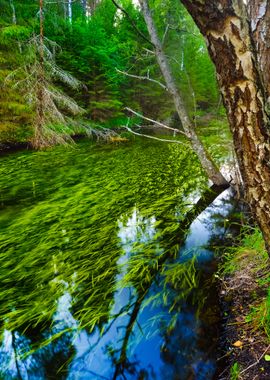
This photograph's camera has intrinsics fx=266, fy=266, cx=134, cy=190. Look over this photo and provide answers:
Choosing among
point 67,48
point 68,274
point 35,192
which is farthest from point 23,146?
point 68,274

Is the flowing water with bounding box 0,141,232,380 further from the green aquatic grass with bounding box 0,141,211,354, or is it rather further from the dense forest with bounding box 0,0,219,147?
the dense forest with bounding box 0,0,219,147

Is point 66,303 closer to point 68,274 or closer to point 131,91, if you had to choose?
point 68,274

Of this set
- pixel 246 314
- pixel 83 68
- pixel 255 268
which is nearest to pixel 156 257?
pixel 255 268

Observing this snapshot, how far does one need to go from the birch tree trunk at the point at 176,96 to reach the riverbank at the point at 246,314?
102 inches

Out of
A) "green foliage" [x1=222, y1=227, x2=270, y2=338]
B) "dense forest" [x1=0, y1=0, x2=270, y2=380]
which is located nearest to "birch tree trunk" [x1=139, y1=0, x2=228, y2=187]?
"dense forest" [x1=0, y1=0, x2=270, y2=380]

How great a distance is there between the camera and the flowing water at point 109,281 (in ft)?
6.73

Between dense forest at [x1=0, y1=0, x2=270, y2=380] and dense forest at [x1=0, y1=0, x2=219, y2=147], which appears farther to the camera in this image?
dense forest at [x1=0, y1=0, x2=219, y2=147]

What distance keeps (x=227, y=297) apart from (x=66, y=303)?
1.54 meters

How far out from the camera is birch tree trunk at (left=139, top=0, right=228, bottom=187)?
4.72m

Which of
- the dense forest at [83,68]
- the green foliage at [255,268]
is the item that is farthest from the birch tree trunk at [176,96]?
the green foliage at [255,268]

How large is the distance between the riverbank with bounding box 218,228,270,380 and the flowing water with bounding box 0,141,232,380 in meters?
0.13

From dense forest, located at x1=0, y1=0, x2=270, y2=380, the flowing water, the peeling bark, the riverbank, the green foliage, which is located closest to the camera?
dense forest, located at x1=0, y1=0, x2=270, y2=380

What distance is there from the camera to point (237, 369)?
1.70 metres

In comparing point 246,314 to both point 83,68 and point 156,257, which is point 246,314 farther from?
point 83,68
